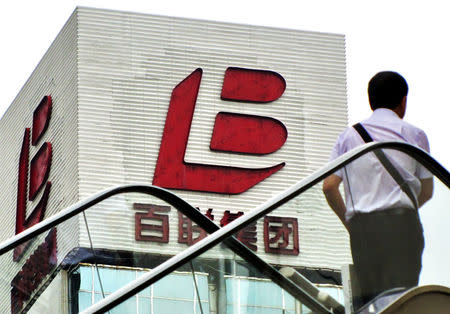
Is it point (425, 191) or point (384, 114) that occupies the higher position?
point (384, 114)

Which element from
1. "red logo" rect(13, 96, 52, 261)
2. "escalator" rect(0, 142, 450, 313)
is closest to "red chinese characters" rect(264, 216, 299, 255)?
"escalator" rect(0, 142, 450, 313)

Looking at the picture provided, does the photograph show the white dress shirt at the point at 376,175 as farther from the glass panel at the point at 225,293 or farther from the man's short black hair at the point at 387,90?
the glass panel at the point at 225,293

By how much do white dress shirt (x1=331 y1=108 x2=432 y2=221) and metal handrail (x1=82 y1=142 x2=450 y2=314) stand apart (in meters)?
0.06

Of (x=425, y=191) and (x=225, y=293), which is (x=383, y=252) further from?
(x=225, y=293)

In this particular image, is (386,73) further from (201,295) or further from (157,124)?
(157,124)

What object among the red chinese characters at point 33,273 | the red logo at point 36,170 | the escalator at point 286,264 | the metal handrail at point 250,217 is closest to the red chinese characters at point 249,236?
the escalator at point 286,264

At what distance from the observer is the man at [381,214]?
6883mm

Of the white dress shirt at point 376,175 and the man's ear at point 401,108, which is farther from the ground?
the man's ear at point 401,108

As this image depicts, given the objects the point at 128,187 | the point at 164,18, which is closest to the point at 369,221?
the point at 128,187

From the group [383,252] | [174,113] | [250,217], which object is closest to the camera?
[250,217]

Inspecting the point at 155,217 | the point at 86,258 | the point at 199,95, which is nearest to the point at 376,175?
the point at 86,258

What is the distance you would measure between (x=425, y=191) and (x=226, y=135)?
23377 millimetres

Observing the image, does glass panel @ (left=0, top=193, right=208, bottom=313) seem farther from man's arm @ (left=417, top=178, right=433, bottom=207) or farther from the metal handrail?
man's arm @ (left=417, top=178, right=433, bottom=207)

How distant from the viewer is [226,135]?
3055 cm
